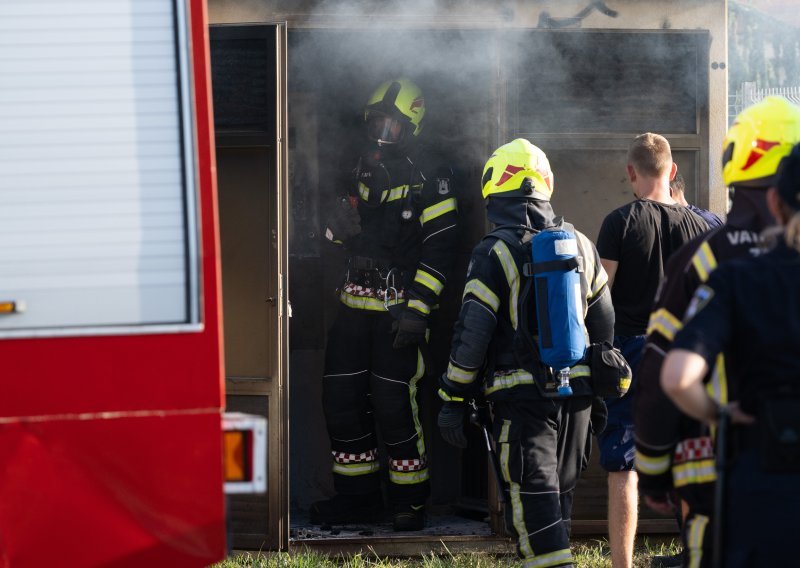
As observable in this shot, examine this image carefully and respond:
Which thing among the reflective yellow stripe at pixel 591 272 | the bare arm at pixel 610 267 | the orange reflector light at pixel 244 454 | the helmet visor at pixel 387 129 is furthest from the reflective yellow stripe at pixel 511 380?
the helmet visor at pixel 387 129

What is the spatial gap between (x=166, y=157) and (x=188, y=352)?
522 millimetres

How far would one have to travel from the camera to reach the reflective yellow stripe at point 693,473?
9.80ft

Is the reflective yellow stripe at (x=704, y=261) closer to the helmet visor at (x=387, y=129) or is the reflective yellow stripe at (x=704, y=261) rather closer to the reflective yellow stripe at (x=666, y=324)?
the reflective yellow stripe at (x=666, y=324)

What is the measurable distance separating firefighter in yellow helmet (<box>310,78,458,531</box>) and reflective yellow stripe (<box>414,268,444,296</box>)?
0.04 m

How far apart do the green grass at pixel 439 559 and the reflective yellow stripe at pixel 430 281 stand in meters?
1.38

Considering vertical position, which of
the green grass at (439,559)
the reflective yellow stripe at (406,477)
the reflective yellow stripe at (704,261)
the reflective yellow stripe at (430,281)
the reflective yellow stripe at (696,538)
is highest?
the reflective yellow stripe at (704,261)

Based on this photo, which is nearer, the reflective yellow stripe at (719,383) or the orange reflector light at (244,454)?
the reflective yellow stripe at (719,383)

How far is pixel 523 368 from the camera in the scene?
4461 mm

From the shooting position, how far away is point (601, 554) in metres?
5.53

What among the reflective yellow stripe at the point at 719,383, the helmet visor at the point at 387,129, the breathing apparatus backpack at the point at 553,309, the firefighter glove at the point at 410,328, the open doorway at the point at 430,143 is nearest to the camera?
the reflective yellow stripe at the point at 719,383

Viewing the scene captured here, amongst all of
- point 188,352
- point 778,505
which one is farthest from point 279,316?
point 778,505

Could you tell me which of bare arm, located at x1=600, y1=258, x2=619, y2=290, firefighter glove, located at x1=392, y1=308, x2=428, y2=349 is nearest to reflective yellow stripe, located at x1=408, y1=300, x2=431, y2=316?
firefighter glove, located at x1=392, y1=308, x2=428, y2=349

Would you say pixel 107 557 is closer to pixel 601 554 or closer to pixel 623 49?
pixel 601 554

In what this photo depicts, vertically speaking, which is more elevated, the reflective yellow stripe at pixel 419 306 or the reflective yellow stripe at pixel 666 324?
the reflective yellow stripe at pixel 666 324
